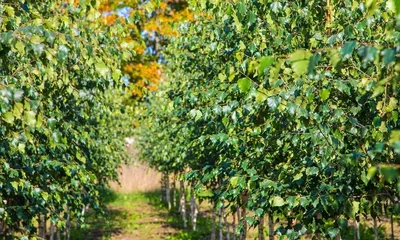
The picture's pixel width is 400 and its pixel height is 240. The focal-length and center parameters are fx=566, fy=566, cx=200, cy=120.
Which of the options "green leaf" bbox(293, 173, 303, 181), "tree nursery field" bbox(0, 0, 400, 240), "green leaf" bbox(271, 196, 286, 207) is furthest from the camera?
"green leaf" bbox(293, 173, 303, 181)

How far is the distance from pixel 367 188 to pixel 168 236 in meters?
14.6

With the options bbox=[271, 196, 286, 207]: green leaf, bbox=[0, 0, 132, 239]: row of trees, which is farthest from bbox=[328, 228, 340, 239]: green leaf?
bbox=[0, 0, 132, 239]: row of trees

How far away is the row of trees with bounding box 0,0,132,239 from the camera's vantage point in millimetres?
3805

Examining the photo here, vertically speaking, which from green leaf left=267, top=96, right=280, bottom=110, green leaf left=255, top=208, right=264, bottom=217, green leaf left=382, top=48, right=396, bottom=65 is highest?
green leaf left=267, top=96, right=280, bottom=110

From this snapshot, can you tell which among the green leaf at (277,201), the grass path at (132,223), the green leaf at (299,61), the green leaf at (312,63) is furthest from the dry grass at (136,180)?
the green leaf at (312,63)

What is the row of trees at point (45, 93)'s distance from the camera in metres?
3.80

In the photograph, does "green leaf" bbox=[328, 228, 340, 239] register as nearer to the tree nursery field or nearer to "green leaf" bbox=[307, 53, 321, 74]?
the tree nursery field

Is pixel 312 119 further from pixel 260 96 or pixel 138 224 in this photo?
pixel 138 224

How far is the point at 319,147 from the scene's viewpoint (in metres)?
5.24

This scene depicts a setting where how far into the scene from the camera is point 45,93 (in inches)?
274

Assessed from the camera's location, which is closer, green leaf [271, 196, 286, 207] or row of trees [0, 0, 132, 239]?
row of trees [0, 0, 132, 239]

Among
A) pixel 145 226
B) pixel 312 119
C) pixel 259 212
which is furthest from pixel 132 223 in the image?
pixel 312 119

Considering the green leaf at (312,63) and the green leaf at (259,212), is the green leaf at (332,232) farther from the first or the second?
the green leaf at (312,63)

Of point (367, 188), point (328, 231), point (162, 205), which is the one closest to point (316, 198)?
point (328, 231)
